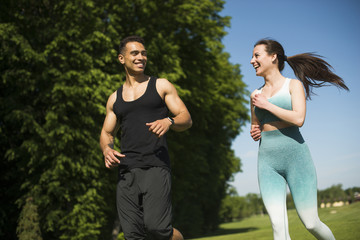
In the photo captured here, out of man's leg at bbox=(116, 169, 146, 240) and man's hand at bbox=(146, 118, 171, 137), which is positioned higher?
man's hand at bbox=(146, 118, 171, 137)

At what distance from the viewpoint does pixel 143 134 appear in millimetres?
4340

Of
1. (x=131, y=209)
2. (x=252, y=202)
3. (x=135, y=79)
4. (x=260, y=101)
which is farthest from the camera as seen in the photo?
(x=252, y=202)

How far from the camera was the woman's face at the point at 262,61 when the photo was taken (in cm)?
470

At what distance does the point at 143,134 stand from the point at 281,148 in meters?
1.48

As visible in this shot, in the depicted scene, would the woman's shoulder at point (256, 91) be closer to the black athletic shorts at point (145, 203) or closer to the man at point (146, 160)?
the man at point (146, 160)

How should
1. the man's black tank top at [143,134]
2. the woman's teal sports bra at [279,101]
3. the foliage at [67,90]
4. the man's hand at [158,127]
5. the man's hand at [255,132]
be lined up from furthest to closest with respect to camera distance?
1. the foliage at [67,90]
2. the man's hand at [255,132]
3. the woman's teal sports bra at [279,101]
4. the man's black tank top at [143,134]
5. the man's hand at [158,127]

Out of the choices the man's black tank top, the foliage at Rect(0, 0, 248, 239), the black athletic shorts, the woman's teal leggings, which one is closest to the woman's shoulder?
the woman's teal leggings

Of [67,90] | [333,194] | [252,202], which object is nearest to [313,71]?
[67,90]

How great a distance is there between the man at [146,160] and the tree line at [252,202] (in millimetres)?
53132

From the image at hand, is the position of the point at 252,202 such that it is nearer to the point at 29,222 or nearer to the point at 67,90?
the point at 29,222

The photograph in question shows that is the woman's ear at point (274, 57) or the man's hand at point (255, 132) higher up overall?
the woman's ear at point (274, 57)

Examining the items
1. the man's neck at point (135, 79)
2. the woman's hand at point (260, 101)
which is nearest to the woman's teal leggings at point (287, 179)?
the woman's hand at point (260, 101)

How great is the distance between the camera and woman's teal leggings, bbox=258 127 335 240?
4238 millimetres

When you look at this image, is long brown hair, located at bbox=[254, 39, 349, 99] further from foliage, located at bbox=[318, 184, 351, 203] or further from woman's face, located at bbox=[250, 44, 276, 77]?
foliage, located at bbox=[318, 184, 351, 203]
